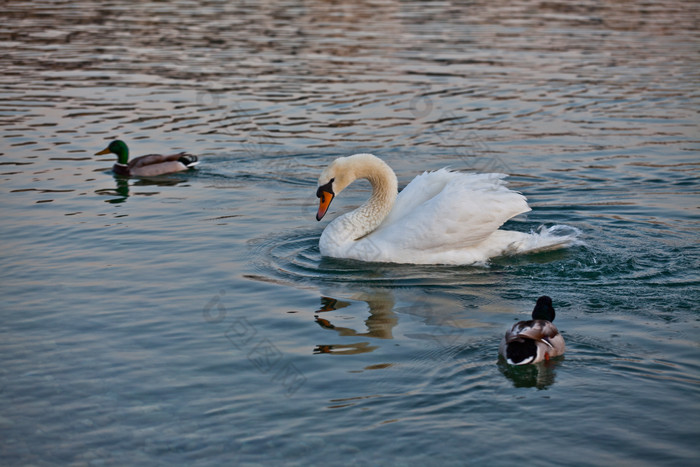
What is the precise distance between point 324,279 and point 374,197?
143cm

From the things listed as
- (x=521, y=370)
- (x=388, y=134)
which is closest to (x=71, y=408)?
(x=521, y=370)

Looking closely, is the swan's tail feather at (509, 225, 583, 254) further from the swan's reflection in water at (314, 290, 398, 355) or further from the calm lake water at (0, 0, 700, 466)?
the swan's reflection in water at (314, 290, 398, 355)

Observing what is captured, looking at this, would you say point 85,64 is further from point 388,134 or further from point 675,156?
point 675,156

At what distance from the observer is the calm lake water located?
712 centimetres

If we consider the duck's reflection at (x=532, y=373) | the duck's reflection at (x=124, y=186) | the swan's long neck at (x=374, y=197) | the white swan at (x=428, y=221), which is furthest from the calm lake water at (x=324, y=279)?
the swan's long neck at (x=374, y=197)

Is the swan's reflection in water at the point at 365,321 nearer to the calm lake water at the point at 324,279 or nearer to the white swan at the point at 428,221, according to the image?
the calm lake water at the point at 324,279

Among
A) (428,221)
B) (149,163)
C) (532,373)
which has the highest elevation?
(428,221)

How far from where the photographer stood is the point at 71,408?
755 cm

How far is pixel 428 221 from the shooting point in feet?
34.9

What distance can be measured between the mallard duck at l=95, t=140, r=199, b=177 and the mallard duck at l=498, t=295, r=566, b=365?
8.59m

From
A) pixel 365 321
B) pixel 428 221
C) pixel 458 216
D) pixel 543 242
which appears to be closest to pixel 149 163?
pixel 428 221

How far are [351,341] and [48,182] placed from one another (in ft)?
26.3

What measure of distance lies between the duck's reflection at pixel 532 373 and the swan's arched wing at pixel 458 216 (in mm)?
2681

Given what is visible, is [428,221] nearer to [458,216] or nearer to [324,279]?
[458,216]
